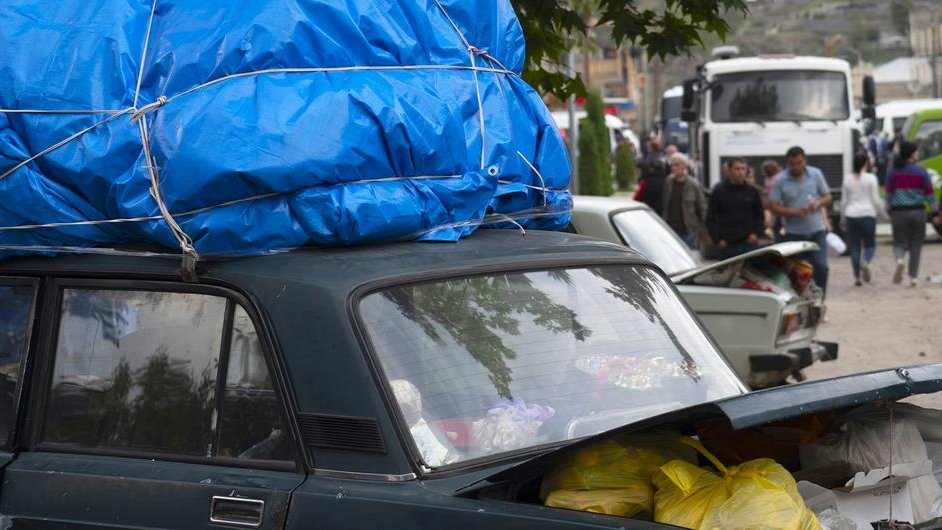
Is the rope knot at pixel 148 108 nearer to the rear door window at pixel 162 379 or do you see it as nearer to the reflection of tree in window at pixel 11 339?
the rear door window at pixel 162 379

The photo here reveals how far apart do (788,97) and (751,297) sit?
14.6 metres

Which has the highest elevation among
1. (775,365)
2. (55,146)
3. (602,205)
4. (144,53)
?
(144,53)

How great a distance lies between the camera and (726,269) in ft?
30.9

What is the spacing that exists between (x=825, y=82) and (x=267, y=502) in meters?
21.0

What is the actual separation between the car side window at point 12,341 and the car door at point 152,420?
0.08 m

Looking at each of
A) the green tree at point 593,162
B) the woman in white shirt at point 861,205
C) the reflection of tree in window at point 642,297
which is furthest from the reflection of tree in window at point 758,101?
the reflection of tree in window at point 642,297

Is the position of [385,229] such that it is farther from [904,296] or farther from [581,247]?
[904,296]

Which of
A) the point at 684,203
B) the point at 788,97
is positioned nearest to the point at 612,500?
the point at 684,203

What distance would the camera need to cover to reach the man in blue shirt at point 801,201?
1509cm

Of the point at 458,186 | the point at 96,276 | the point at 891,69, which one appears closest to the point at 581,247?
the point at 458,186

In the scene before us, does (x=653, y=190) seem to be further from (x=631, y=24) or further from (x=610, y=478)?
(x=610, y=478)

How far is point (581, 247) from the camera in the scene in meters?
4.17

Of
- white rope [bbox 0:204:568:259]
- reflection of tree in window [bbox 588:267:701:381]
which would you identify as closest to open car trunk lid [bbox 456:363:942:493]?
reflection of tree in window [bbox 588:267:701:381]

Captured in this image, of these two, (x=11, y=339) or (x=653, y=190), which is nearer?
(x=11, y=339)
